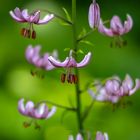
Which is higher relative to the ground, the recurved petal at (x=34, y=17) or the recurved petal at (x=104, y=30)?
the recurved petal at (x=34, y=17)

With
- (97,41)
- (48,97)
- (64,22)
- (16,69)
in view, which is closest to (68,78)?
(64,22)

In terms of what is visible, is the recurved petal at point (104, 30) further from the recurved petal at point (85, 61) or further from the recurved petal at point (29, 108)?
the recurved petal at point (29, 108)

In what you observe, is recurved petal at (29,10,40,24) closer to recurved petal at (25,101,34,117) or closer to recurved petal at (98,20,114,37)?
recurved petal at (98,20,114,37)

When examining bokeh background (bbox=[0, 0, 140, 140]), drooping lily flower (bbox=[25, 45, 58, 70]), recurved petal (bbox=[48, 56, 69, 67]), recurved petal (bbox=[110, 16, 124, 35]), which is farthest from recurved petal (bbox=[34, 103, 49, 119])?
bokeh background (bbox=[0, 0, 140, 140])

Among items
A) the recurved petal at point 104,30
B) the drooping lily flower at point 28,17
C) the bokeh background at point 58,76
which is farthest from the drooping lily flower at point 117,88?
the bokeh background at point 58,76

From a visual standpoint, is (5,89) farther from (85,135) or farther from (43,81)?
(85,135)

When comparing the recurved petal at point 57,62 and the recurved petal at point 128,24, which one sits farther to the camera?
the recurved petal at point 128,24

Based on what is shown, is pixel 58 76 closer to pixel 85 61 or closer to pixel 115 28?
pixel 115 28

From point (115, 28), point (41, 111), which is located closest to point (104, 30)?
point (115, 28)
